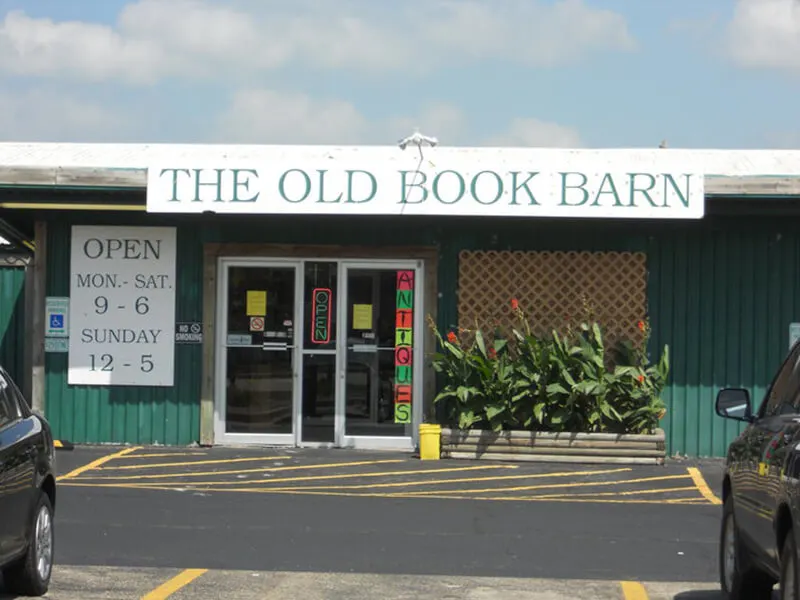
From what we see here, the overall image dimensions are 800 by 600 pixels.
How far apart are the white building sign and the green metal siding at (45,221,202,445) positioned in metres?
1.53

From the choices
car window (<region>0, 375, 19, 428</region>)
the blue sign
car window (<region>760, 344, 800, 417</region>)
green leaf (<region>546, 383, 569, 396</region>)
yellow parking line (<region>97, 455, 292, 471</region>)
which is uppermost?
the blue sign

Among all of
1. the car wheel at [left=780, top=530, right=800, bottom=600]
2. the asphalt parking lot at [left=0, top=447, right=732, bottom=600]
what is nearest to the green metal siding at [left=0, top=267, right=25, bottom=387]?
the asphalt parking lot at [left=0, top=447, right=732, bottom=600]

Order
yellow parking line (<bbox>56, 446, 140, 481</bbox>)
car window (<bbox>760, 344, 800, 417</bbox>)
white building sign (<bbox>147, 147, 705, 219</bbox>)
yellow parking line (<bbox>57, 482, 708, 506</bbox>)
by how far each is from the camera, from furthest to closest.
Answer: white building sign (<bbox>147, 147, 705, 219</bbox>)
yellow parking line (<bbox>56, 446, 140, 481</bbox>)
yellow parking line (<bbox>57, 482, 708, 506</bbox>)
car window (<bbox>760, 344, 800, 417</bbox>)

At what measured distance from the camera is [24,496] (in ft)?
25.3

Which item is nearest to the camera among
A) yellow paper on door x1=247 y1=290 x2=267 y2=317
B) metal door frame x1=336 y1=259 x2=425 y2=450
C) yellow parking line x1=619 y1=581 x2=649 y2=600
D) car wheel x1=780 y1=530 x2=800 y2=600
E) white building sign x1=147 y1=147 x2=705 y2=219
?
car wheel x1=780 y1=530 x2=800 y2=600

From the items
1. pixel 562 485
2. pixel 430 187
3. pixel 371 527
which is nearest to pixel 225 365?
pixel 430 187

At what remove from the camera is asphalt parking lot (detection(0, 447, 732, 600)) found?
8953 mm

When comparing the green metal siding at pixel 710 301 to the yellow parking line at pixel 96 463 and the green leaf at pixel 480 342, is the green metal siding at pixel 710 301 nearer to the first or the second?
the green leaf at pixel 480 342

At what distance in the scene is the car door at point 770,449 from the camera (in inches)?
267

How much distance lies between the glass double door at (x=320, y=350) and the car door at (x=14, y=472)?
8255mm

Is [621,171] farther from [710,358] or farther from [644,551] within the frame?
[644,551]

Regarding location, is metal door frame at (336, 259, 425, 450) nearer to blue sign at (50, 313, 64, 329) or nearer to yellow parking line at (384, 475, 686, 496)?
yellow parking line at (384, 475, 686, 496)

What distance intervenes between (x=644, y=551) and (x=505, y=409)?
525 cm

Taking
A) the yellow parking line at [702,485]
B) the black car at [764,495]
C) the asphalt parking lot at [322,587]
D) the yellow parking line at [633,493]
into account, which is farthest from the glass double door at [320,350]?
the black car at [764,495]
